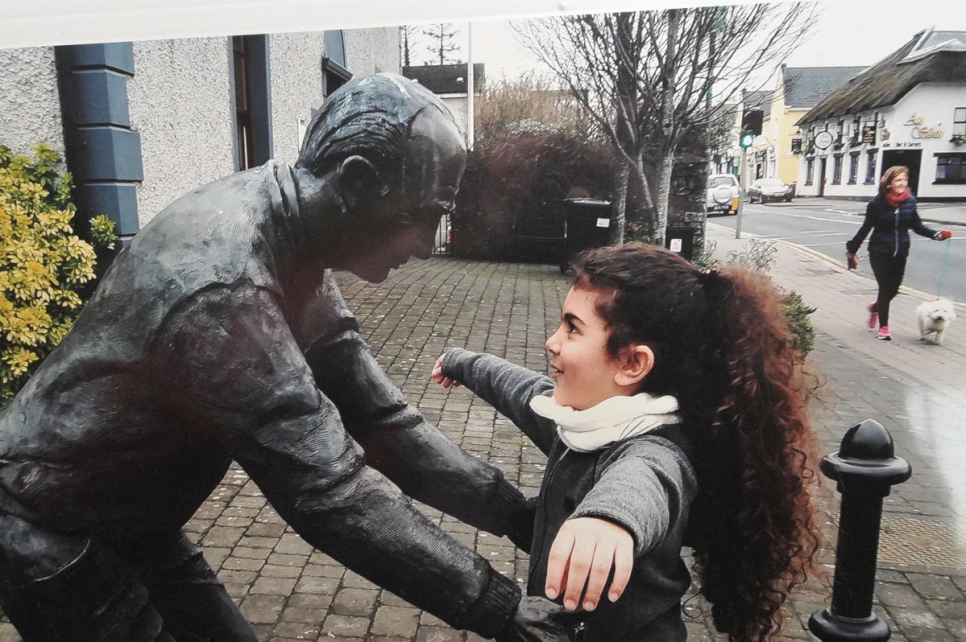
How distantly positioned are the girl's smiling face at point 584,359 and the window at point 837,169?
851 millimetres

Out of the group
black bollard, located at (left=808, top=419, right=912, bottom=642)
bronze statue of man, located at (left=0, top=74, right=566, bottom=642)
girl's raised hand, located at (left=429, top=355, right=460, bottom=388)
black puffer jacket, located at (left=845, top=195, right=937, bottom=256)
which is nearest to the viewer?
bronze statue of man, located at (left=0, top=74, right=566, bottom=642)

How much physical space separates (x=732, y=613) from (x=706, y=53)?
118 cm

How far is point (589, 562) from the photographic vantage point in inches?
35.1

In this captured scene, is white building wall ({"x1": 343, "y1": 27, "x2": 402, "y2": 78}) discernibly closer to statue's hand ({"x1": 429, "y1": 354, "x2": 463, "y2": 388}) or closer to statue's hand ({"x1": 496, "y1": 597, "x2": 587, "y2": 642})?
statue's hand ({"x1": 429, "y1": 354, "x2": 463, "y2": 388})

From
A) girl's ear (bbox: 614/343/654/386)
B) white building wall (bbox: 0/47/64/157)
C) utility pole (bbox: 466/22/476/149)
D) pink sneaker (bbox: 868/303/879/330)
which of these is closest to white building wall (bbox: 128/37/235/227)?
white building wall (bbox: 0/47/64/157)

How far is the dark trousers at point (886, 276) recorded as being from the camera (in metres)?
1.74

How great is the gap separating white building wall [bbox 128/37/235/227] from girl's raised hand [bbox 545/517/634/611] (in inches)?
49.4

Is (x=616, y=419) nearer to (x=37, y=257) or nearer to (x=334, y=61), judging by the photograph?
(x=334, y=61)

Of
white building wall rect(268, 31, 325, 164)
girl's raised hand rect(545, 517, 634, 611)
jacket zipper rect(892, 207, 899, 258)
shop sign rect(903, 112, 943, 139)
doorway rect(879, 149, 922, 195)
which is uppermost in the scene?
white building wall rect(268, 31, 325, 164)

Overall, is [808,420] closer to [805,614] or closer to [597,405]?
[597,405]

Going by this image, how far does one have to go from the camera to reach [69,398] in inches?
45.4

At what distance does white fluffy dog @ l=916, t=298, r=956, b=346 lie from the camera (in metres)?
1.73

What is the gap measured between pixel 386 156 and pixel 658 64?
78cm

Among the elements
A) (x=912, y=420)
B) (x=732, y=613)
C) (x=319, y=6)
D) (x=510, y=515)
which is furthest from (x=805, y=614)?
(x=319, y=6)
